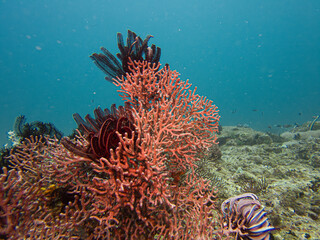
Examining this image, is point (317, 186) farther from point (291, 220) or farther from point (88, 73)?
point (88, 73)

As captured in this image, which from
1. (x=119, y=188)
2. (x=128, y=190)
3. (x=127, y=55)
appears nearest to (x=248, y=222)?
(x=128, y=190)

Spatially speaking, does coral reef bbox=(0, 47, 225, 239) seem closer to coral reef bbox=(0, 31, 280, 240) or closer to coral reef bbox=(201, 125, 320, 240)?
coral reef bbox=(0, 31, 280, 240)

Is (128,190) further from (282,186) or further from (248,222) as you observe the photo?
(282,186)

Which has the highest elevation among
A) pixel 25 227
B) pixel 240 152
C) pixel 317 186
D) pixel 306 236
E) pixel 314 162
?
pixel 240 152

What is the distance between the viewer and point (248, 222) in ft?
7.78

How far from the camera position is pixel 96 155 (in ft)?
7.40

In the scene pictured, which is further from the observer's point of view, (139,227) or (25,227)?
(139,227)

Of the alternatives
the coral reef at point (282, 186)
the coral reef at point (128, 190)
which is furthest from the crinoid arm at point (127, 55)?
the coral reef at point (282, 186)

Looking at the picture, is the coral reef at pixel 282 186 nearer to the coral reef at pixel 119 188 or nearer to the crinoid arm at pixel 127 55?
the coral reef at pixel 119 188

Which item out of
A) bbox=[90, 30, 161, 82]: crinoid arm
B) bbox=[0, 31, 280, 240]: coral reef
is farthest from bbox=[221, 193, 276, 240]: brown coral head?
bbox=[90, 30, 161, 82]: crinoid arm

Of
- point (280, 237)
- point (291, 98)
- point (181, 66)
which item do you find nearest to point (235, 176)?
point (280, 237)

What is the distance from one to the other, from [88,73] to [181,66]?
117 meters

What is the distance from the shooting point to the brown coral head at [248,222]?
2.30m

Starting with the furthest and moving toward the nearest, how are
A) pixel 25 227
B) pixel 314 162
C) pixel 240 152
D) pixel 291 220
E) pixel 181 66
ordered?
1. pixel 181 66
2. pixel 240 152
3. pixel 314 162
4. pixel 291 220
5. pixel 25 227
